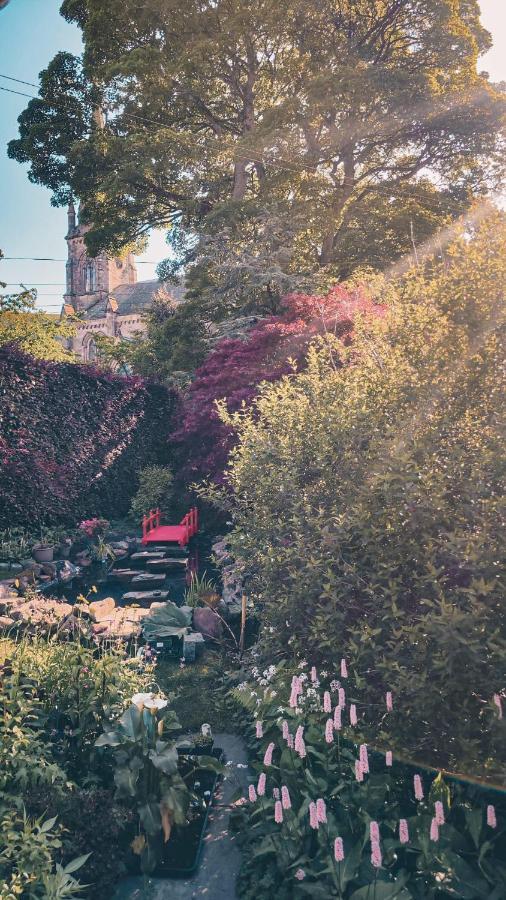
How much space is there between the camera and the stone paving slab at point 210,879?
340cm

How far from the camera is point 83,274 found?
49.5 m

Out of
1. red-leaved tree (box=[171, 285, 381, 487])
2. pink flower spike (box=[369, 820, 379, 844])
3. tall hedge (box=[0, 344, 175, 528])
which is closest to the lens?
pink flower spike (box=[369, 820, 379, 844])

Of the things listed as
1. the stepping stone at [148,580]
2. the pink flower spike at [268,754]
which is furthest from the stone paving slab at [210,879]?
the stepping stone at [148,580]

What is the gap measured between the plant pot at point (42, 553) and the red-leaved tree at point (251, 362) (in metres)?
2.97

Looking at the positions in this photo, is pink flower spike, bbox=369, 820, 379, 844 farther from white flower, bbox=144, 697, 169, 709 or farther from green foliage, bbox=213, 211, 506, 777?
white flower, bbox=144, 697, 169, 709

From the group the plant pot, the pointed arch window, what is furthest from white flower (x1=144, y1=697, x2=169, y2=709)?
the pointed arch window

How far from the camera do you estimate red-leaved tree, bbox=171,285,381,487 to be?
392 inches

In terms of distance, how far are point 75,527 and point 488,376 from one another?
9826 millimetres

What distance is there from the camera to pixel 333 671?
A: 415cm

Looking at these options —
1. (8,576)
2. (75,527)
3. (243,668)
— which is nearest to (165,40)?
(75,527)

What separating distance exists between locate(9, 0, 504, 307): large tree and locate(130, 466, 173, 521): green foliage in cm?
539

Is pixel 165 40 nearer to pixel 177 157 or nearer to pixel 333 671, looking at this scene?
pixel 177 157

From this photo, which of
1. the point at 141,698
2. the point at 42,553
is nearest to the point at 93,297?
the point at 42,553

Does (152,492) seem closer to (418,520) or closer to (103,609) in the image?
(103,609)
